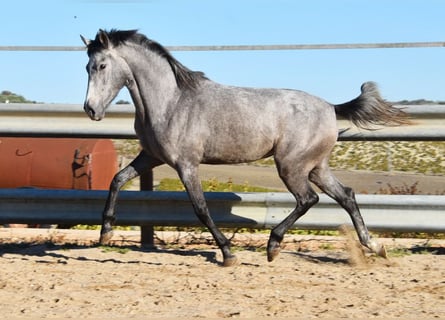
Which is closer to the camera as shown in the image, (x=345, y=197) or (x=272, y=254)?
(x=272, y=254)

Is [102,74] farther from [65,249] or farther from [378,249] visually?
[378,249]

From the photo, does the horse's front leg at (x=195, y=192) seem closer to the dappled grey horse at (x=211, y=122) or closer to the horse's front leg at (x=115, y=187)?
the dappled grey horse at (x=211, y=122)

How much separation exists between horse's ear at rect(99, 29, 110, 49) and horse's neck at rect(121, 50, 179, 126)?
23 cm

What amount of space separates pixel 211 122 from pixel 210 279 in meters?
1.43

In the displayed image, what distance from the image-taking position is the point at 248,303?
18.1ft

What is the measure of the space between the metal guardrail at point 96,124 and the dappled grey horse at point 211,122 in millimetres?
197

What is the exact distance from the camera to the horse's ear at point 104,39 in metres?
7.14

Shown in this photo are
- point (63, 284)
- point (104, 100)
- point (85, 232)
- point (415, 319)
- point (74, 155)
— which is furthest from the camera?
point (74, 155)

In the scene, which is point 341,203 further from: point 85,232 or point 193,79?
point 85,232

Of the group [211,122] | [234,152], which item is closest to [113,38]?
[211,122]

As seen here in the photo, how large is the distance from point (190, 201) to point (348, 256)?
1.44 metres

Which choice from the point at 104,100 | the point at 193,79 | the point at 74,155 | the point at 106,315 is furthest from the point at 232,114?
the point at 74,155

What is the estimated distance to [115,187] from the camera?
7.37m

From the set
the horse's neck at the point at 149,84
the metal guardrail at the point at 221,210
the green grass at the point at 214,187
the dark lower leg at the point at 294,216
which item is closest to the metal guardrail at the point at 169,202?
the metal guardrail at the point at 221,210
